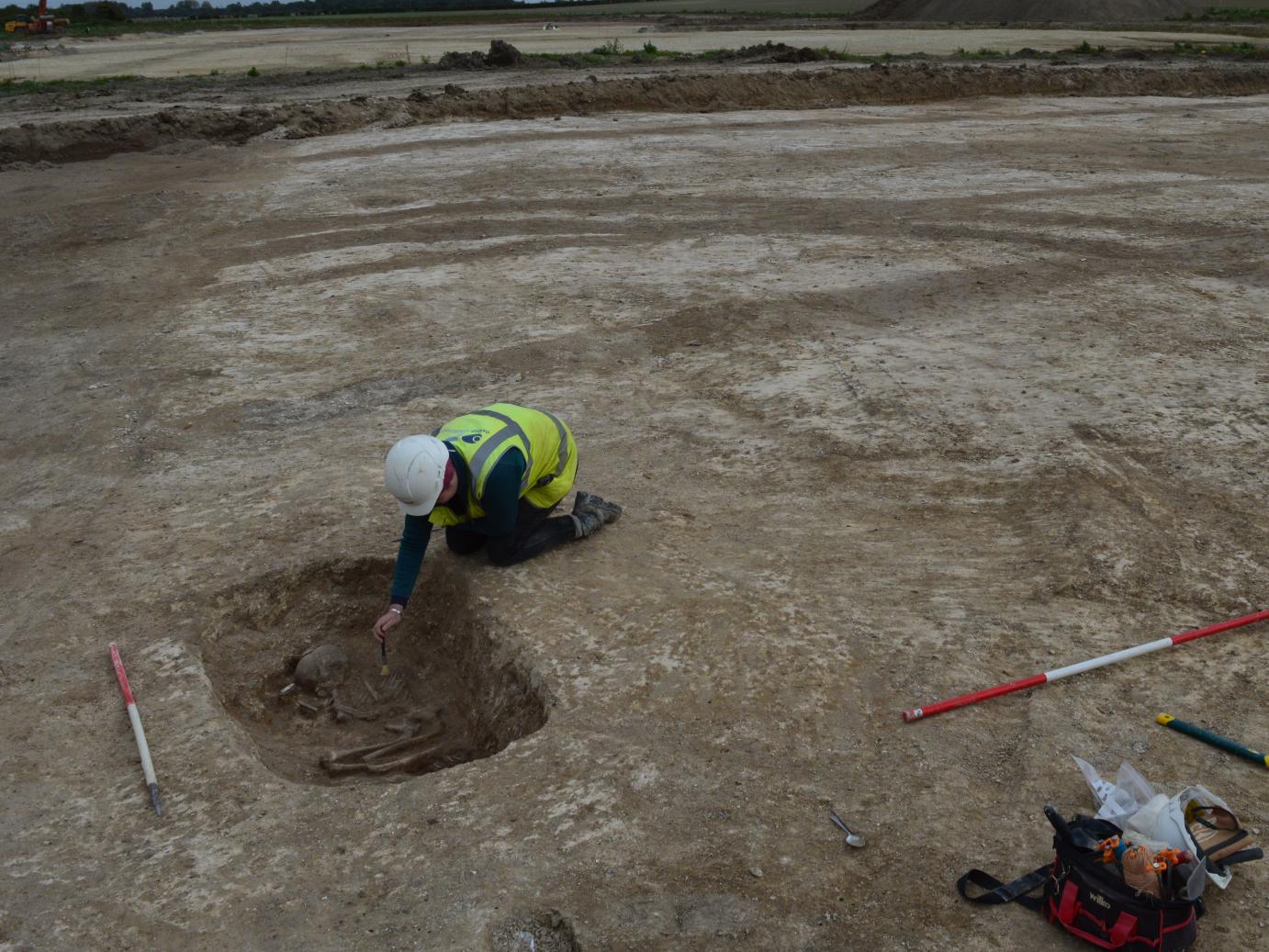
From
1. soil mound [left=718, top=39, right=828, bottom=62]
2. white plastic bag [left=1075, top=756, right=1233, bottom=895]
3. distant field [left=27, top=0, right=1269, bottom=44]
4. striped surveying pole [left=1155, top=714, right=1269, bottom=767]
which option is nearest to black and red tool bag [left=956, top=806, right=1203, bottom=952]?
white plastic bag [left=1075, top=756, right=1233, bottom=895]

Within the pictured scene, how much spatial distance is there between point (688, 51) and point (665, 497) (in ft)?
85.7

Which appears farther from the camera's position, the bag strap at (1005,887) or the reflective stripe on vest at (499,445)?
the reflective stripe on vest at (499,445)

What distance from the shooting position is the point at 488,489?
564 centimetres

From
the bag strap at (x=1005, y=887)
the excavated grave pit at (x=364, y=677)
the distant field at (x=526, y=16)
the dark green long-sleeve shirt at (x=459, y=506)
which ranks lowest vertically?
the excavated grave pit at (x=364, y=677)

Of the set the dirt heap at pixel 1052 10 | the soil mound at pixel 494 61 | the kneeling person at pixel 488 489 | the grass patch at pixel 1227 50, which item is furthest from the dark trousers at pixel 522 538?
the dirt heap at pixel 1052 10

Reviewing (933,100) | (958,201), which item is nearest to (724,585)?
(958,201)

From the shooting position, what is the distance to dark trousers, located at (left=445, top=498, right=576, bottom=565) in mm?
6238

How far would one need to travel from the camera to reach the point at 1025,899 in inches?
158

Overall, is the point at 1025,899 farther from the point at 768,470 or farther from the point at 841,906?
the point at 768,470

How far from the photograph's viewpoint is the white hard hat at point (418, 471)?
536cm

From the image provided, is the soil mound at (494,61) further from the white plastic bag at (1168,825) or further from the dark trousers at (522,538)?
the white plastic bag at (1168,825)

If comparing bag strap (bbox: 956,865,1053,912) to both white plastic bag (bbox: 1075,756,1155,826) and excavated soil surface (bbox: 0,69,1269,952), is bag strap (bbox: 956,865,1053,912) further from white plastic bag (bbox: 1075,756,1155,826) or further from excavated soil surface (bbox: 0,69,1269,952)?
white plastic bag (bbox: 1075,756,1155,826)

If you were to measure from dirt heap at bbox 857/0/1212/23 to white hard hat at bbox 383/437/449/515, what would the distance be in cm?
4402

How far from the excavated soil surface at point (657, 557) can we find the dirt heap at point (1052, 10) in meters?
33.7
